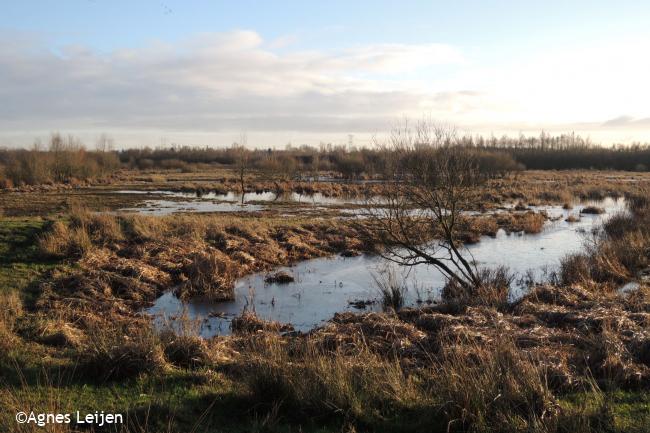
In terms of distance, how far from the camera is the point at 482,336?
29.4ft

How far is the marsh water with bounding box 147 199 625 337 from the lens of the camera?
13.2 metres

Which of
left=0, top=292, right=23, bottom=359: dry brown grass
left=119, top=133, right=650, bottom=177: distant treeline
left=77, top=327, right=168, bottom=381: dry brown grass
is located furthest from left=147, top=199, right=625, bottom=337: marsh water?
left=119, top=133, right=650, bottom=177: distant treeline

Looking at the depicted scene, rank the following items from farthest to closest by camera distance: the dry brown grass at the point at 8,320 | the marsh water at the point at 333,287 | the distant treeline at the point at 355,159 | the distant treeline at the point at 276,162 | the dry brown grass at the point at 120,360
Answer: the distant treeline at the point at 355,159 → the distant treeline at the point at 276,162 → the marsh water at the point at 333,287 → the dry brown grass at the point at 8,320 → the dry brown grass at the point at 120,360

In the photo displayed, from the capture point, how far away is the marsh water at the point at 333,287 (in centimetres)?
1316

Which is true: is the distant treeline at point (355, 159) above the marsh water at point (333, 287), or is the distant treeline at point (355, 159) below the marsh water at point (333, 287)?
above

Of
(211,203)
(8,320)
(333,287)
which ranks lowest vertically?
(333,287)

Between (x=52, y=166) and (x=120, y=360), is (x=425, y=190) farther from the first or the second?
(x=52, y=166)

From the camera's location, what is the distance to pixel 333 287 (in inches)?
643

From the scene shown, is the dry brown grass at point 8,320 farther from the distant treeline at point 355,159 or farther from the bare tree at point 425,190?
the distant treeline at point 355,159

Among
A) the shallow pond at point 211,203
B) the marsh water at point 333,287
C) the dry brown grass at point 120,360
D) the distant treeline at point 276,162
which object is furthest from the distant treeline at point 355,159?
the dry brown grass at point 120,360

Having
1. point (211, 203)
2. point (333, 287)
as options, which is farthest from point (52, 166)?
point (333, 287)

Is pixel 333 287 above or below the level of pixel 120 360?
below

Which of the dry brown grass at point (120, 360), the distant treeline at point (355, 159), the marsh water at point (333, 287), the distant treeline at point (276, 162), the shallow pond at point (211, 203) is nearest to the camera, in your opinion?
the dry brown grass at point (120, 360)

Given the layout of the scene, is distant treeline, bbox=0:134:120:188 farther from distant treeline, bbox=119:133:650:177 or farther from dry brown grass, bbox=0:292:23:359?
dry brown grass, bbox=0:292:23:359
